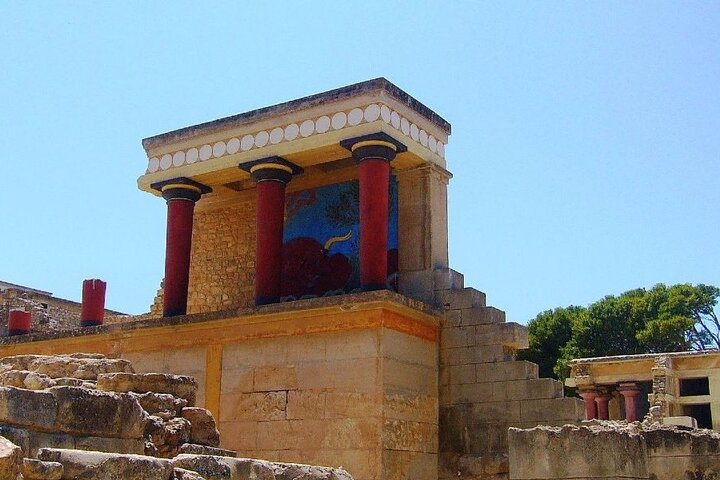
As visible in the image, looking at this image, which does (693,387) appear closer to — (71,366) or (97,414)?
(71,366)

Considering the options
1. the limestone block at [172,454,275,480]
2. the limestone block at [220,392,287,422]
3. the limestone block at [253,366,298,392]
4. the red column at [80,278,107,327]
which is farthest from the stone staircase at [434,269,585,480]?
the red column at [80,278,107,327]

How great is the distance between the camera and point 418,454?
11.9 m

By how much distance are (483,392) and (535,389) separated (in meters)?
0.77

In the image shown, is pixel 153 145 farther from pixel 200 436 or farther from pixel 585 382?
pixel 585 382

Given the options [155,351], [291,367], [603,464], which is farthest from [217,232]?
[603,464]

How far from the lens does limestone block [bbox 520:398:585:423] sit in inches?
450

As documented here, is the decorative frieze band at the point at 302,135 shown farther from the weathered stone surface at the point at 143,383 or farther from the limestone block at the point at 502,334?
the weathered stone surface at the point at 143,383

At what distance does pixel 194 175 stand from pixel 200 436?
25.1 feet

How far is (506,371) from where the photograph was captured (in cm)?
1218

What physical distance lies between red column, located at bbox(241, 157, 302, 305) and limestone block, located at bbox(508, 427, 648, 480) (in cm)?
705

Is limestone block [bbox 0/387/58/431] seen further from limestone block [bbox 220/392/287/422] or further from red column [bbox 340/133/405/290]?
red column [bbox 340/133/405/290]

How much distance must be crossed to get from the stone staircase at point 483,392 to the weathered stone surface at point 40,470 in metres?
8.09

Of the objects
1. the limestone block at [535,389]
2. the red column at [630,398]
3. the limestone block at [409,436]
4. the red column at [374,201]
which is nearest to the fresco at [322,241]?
the red column at [374,201]

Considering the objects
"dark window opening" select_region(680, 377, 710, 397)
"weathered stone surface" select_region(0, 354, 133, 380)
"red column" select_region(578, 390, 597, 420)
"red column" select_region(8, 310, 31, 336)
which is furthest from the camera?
"red column" select_region(578, 390, 597, 420)
